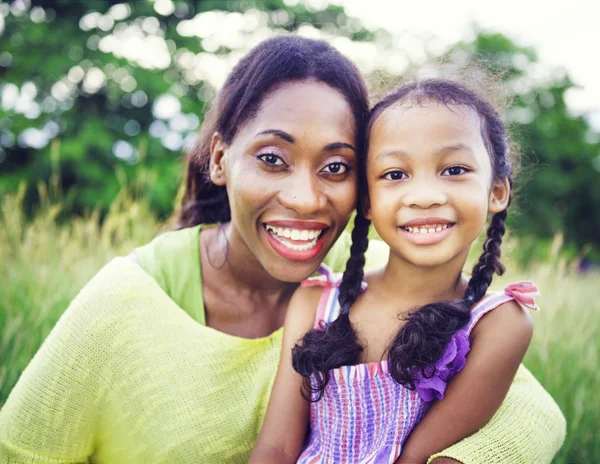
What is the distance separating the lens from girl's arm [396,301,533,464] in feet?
5.48

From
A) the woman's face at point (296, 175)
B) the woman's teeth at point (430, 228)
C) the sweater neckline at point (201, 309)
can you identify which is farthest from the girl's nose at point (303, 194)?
the sweater neckline at point (201, 309)

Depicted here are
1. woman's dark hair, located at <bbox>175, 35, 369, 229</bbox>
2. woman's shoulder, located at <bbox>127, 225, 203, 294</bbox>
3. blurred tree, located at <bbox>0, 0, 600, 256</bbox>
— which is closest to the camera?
woman's dark hair, located at <bbox>175, 35, 369, 229</bbox>

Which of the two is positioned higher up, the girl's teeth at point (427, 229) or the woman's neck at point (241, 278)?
the girl's teeth at point (427, 229)

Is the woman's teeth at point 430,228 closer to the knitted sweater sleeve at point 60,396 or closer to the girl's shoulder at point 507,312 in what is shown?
the girl's shoulder at point 507,312

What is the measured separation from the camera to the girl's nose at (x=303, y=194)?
6.16ft

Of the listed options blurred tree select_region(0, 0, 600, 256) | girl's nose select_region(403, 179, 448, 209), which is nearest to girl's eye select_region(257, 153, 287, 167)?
girl's nose select_region(403, 179, 448, 209)

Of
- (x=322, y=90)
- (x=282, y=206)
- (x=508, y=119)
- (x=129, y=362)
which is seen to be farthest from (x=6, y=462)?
(x=508, y=119)

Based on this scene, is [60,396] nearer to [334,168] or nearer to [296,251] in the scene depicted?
[296,251]

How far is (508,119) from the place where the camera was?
212 cm

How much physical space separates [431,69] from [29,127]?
28.7 ft

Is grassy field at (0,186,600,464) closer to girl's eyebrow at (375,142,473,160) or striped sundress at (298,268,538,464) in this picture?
striped sundress at (298,268,538,464)

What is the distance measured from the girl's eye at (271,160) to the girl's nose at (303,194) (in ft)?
0.22

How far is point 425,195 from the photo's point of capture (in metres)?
1.68

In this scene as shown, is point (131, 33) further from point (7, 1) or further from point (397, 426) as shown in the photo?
point (397, 426)
